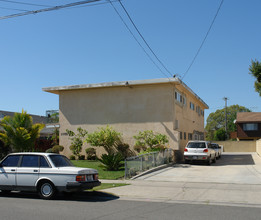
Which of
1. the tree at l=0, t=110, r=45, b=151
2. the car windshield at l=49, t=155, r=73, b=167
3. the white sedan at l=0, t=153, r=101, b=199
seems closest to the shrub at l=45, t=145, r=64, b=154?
the tree at l=0, t=110, r=45, b=151

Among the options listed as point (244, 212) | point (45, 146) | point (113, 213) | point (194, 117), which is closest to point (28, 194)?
point (113, 213)

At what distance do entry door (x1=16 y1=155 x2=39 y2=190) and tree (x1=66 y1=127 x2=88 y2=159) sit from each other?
14.6 m

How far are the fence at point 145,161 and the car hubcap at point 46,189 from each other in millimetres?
5927

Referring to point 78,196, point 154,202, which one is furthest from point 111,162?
point 154,202

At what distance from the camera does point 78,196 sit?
1155 cm

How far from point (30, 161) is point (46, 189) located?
47.8 inches

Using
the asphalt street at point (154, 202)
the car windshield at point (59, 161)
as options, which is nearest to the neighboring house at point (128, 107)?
the asphalt street at point (154, 202)

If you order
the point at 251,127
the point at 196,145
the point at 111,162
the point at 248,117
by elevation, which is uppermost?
the point at 248,117

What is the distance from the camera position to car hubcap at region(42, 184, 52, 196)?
1075 centimetres

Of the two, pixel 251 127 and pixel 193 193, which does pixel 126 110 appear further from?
pixel 251 127

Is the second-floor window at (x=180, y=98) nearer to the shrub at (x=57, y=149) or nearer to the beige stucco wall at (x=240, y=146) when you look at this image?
the shrub at (x=57, y=149)

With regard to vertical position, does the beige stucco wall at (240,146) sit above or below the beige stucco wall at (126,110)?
below

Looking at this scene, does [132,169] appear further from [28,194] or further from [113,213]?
[113,213]

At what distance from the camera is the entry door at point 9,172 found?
11239 millimetres
